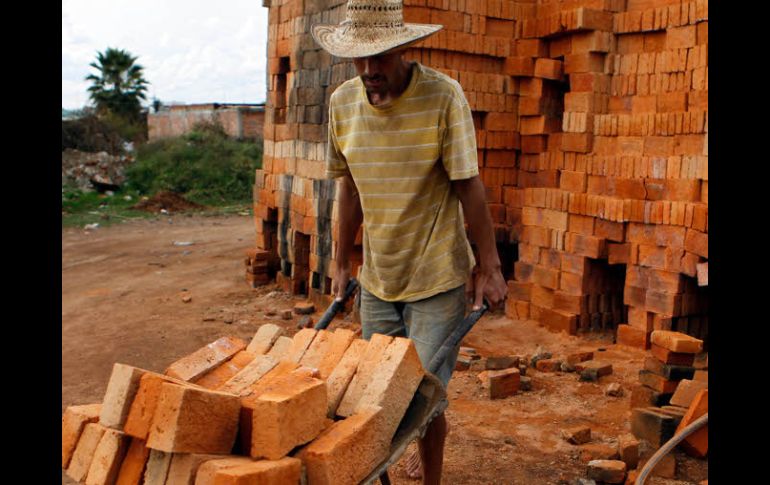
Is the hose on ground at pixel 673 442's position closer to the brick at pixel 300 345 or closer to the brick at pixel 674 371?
the brick at pixel 674 371

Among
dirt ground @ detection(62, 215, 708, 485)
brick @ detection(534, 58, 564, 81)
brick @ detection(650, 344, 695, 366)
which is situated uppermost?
Result: brick @ detection(534, 58, 564, 81)

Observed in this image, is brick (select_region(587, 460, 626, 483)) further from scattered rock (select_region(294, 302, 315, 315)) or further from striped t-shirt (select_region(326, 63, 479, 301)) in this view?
scattered rock (select_region(294, 302, 315, 315))

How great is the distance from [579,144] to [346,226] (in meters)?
4.40

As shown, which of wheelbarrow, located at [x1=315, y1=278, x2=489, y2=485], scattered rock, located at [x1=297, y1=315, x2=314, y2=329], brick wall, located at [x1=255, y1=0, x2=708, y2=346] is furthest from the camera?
scattered rock, located at [x1=297, y1=315, x2=314, y2=329]

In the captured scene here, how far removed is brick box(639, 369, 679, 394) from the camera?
16.5 feet

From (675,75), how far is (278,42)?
5137 millimetres

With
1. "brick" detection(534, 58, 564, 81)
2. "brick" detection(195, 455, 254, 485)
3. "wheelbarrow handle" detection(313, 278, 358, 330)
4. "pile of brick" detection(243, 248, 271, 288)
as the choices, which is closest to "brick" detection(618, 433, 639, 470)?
"wheelbarrow handle" detection(313, 278, 358, 330)

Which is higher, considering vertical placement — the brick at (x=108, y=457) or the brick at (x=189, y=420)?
the brick at (x=189, y=420)

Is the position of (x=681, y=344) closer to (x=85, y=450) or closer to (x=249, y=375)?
(x=249, y=375)

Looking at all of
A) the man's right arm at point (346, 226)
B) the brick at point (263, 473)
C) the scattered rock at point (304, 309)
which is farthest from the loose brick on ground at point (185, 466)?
the scattered rock at point (304, 309)

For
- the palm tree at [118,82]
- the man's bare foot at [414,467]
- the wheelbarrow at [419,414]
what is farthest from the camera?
the palm tree at [118,82]

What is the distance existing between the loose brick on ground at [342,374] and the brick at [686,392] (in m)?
2.73

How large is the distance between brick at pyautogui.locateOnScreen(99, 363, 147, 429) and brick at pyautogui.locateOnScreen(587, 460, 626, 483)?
2.86 meters

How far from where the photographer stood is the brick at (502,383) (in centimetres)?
586
